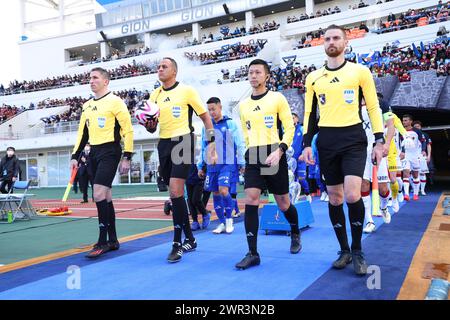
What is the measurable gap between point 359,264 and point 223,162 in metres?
3.23

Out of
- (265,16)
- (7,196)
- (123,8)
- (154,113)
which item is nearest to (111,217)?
(154,113)

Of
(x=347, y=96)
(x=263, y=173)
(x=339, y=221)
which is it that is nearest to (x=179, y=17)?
(x=263, y=173)

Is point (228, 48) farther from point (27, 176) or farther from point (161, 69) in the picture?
point (161, 69)

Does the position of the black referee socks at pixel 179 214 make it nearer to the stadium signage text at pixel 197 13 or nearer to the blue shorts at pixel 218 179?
the blue shorts at pixel 218 179

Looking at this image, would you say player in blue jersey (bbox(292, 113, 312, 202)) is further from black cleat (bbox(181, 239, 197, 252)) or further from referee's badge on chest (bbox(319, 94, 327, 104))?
referee's badge on chest (bbox(319, 94, 327, 104))

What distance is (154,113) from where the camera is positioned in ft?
14.1

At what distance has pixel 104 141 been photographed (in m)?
4.92

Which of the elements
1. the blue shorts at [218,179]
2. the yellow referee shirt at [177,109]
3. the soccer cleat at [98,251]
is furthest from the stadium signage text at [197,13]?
the soccer cleat at [98,251]

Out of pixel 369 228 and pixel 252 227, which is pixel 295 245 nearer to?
pixel 252 227

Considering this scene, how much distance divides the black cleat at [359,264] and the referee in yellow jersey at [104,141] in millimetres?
2823

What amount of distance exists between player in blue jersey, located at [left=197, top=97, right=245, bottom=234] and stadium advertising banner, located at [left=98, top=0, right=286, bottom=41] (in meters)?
36.6

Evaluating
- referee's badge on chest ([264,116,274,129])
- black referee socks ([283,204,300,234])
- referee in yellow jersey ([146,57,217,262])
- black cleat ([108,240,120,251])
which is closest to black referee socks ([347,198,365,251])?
black referee socks ([283,204,300,234])

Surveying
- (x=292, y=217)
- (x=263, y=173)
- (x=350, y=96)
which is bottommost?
(x=292, y=217)

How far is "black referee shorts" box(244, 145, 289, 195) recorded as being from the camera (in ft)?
13.6
